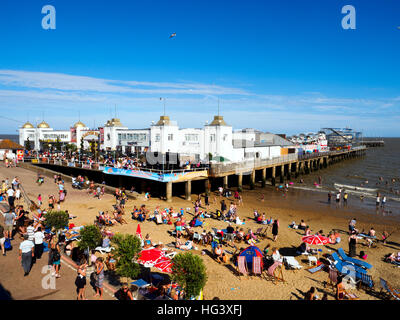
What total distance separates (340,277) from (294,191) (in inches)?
915

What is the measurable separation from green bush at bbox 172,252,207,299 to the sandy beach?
7.48ft

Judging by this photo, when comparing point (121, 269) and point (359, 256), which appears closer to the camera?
point (121, 269)

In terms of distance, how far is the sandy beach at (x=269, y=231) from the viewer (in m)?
10.2

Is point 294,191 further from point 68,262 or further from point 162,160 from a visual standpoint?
point 68,262

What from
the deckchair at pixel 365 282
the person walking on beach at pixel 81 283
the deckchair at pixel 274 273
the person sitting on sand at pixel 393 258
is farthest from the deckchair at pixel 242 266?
the person sitting on sand at pixel 393 258

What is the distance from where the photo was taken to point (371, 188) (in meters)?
35.8

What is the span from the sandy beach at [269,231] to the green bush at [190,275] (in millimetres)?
2281

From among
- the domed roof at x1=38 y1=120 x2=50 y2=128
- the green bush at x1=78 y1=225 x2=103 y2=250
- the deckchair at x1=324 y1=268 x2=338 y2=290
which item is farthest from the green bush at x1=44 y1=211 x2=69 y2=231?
the domed roof at x1=38 y1=120 x2=50 y2=128

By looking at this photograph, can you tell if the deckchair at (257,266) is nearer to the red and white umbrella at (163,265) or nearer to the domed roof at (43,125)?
the red and white umbrella at (163,265)

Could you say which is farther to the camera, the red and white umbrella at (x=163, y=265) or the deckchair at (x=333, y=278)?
the deckchair at (x=333, y=278)

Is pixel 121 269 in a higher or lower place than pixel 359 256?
higher

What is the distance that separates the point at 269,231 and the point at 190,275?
10587 millimetres

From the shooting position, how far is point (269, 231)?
17.0 meters
